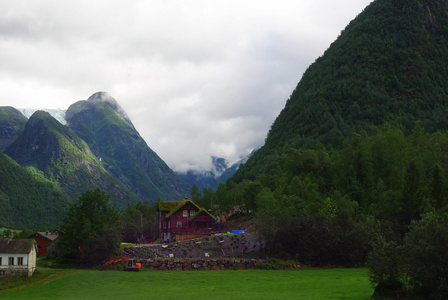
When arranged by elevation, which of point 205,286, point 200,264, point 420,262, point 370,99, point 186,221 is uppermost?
point 370,99

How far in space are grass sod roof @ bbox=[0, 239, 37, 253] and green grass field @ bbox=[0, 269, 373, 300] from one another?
6.71 meters

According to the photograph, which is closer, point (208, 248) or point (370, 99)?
point (208, 248)

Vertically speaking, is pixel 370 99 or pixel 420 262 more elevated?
pixel 370 99

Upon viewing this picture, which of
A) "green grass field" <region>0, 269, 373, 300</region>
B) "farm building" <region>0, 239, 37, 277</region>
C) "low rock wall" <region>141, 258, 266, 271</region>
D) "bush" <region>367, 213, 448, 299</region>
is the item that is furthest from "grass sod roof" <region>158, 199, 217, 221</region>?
"bush" <region>367, 213, 448, 299</region>

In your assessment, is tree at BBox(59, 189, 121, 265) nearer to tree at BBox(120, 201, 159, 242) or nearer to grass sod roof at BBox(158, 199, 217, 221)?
grass sod roof at BBox(158, 199, 217, 221)

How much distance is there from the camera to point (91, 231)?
79125 mm

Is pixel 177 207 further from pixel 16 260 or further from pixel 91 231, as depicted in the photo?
pixel 16 260

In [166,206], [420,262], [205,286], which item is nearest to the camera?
[420,262]

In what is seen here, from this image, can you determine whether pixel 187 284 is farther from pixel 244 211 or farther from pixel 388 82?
pixel 388 82

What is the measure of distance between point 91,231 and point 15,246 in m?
13.7

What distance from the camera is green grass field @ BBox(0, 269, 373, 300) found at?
43.4 metres

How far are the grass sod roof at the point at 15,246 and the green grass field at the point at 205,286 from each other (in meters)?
6.71

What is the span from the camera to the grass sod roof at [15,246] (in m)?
66.9

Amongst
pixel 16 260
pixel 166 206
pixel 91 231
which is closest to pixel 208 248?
pixel 91 231
